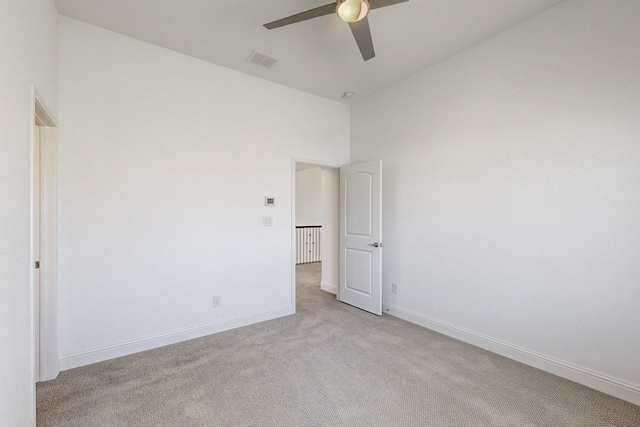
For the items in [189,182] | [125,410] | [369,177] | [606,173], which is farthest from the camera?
[369,177]

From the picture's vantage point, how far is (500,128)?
269 centimetres

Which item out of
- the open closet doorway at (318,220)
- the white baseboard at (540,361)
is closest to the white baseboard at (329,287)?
the open closet doorway at (318,220)

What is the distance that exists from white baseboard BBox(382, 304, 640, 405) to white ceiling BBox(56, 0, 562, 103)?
296 centimetres

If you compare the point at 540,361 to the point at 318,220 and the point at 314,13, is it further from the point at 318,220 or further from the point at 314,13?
the point at 318,220

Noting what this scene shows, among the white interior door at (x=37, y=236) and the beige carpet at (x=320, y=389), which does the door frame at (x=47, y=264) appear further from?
the beige carpet at (x=320, y=389)

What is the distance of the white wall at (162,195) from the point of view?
8.09ft

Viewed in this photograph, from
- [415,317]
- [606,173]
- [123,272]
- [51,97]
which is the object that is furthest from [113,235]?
[606,173]

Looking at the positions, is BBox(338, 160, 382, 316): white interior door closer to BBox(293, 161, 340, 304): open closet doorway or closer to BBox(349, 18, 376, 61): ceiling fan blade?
BBox(293, 161, 340, 304): open closet doorway

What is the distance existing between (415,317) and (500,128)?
2.29m

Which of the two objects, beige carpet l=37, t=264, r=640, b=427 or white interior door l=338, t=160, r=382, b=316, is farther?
white interior door l=338, t=160, r=382, b=316

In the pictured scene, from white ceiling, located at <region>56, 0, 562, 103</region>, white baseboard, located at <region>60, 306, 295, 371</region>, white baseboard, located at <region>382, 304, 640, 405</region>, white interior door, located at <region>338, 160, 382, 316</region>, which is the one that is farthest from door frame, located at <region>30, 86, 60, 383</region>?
white baseboard, located at <region>382, 304, 640, 405</region>

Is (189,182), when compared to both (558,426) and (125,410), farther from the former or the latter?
(558,426)

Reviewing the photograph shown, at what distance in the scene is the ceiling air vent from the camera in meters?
3.00

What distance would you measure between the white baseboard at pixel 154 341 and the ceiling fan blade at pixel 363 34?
3053 millimetres
